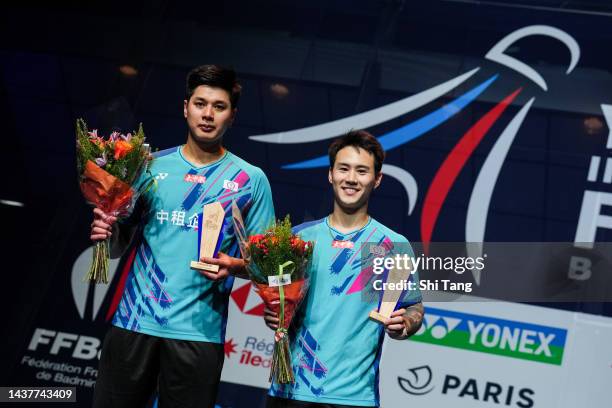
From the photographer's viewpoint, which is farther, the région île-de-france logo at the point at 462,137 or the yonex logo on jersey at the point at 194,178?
the région île-de-france logo at the point at 462,137

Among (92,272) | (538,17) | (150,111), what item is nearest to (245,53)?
(150,111)

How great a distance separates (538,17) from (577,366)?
1.98m

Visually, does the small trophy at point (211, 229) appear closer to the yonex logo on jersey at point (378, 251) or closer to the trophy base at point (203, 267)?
the trophy base at point (203, 267)

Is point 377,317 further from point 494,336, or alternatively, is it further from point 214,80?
point 494,336

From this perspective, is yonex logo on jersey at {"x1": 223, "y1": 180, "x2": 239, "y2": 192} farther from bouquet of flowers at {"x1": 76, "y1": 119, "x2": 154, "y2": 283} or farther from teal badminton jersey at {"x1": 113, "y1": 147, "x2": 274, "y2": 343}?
bouquet of flowers at {"x1": 76, "y1": 119, "x2": 154, "y2": 283}

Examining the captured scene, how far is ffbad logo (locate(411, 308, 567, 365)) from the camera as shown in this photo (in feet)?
12.4

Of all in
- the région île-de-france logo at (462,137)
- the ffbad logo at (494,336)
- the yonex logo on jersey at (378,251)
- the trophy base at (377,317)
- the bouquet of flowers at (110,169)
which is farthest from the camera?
the région île-de-france logo at (462,137)

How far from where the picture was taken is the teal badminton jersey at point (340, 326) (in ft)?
7.38

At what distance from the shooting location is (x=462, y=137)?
4.15m

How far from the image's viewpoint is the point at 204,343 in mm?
2361

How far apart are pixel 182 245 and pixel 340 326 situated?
574mm

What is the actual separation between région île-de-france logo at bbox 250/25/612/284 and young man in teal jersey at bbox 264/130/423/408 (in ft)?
5.45

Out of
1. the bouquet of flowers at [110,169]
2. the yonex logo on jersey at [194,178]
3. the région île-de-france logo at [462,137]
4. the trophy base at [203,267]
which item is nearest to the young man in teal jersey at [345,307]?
the trophy base at [203,267]

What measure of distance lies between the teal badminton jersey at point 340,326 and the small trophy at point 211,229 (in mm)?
321
